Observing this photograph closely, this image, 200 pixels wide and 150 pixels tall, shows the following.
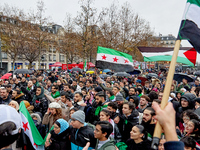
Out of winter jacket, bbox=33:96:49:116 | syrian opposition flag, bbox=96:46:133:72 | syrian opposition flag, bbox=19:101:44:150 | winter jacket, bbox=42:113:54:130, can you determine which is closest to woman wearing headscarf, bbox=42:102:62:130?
winter jacket, bbox=42:113:54:130

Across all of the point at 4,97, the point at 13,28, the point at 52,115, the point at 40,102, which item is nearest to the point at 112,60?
the point at 40,102

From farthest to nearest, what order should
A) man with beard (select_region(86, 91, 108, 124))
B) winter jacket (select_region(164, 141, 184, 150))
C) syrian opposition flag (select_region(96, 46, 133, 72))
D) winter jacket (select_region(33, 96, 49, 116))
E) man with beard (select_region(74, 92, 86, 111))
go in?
1. syrian opposition flag (select_region(96, 46, 133, 72))
2. winter jacket (select_region(33, 96, 49, 116))
3. man with beard (select_region(74, 92, 86, 111))
4. man with beard (select_region(86, 91, 108, 124))
5. winter jacket (select_region(164, 141, 184, 150))

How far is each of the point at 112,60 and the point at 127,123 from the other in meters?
3.26

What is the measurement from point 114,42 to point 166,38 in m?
81.9

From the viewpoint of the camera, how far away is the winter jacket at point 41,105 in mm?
5000

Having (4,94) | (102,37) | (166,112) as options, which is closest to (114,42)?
(102,37)

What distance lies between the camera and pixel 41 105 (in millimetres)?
5098

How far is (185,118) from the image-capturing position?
3.30 metres

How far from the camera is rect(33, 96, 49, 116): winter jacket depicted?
500cm

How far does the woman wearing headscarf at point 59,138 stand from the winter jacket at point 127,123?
123 centimetres

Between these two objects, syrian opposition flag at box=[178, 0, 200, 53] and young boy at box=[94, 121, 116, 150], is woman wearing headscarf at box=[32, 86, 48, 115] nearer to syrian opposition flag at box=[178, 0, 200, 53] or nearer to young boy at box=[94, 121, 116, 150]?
young boy at box=[94, 121, 116, 150]

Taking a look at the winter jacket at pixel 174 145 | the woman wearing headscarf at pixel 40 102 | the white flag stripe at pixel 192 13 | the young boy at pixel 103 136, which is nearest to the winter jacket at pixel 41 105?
the woman wearing headscarf at pixel 40 102

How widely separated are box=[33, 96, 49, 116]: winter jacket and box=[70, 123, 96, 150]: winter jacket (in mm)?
2251

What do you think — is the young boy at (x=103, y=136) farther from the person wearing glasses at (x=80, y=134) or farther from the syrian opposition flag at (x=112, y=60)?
the syrian opposition flag at (x=112, y=60)
